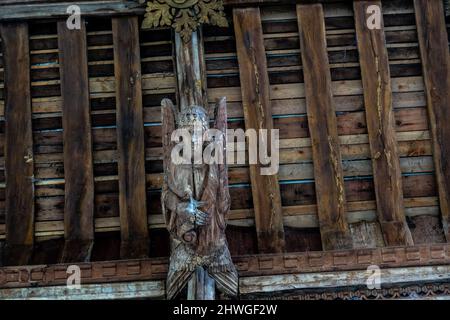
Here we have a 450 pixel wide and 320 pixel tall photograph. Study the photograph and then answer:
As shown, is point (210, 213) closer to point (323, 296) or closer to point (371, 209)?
point (323, 296)

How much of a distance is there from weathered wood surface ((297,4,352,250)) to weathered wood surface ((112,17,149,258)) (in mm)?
1649

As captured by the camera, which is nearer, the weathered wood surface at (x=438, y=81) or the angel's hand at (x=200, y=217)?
the angel's hand at (x=200, y=217)

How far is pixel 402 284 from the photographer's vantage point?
5.89 m

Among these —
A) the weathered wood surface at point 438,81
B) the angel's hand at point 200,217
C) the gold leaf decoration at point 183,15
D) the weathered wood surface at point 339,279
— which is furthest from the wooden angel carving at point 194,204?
the weathered wood surface at point 438,81

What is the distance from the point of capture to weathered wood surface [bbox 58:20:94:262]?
651 cm

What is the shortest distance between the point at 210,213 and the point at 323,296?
1366 mm

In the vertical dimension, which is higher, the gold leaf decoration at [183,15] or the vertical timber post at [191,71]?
the gold leaf decoration at [183,15]

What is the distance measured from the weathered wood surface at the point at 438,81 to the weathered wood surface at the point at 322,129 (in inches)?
37.7

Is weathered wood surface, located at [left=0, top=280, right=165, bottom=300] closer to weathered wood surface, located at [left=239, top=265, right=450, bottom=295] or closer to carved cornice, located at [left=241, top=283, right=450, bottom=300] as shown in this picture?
weathered wood surface, located at [left=239, top=265, right=450, bottom=295]

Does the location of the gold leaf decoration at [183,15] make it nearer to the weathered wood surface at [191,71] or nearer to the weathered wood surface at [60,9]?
the weathered wood surface at [191,71]

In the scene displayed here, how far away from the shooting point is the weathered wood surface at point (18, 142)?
6.52m

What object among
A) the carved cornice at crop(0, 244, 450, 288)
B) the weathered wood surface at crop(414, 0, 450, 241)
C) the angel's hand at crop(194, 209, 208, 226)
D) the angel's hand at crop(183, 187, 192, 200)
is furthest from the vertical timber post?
the weathered wood surface at crop(414, 0, 450, 241)
